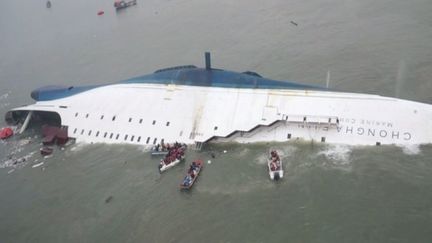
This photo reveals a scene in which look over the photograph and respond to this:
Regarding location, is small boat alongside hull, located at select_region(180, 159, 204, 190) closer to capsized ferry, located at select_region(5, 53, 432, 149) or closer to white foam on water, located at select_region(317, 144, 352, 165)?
capsized ferry, located at select_region(5, 53, 432, 149)

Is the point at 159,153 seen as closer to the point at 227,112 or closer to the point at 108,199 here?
the point at 108,199

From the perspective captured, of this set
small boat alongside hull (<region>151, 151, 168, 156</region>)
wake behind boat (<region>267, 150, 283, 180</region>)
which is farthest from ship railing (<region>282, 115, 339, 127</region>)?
small boat alongside hull (<region>151, 151, 168, 156</region>)

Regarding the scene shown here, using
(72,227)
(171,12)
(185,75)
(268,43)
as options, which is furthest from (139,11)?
(72,227)

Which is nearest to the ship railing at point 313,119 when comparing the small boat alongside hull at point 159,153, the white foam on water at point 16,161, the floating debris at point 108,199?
the small boat alongside hull at point 159,153

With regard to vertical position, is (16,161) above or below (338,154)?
below

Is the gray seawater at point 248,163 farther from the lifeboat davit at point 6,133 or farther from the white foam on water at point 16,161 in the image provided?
the lifeboat davit at point 6,133

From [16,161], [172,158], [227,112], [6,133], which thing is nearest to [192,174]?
[172,158]
